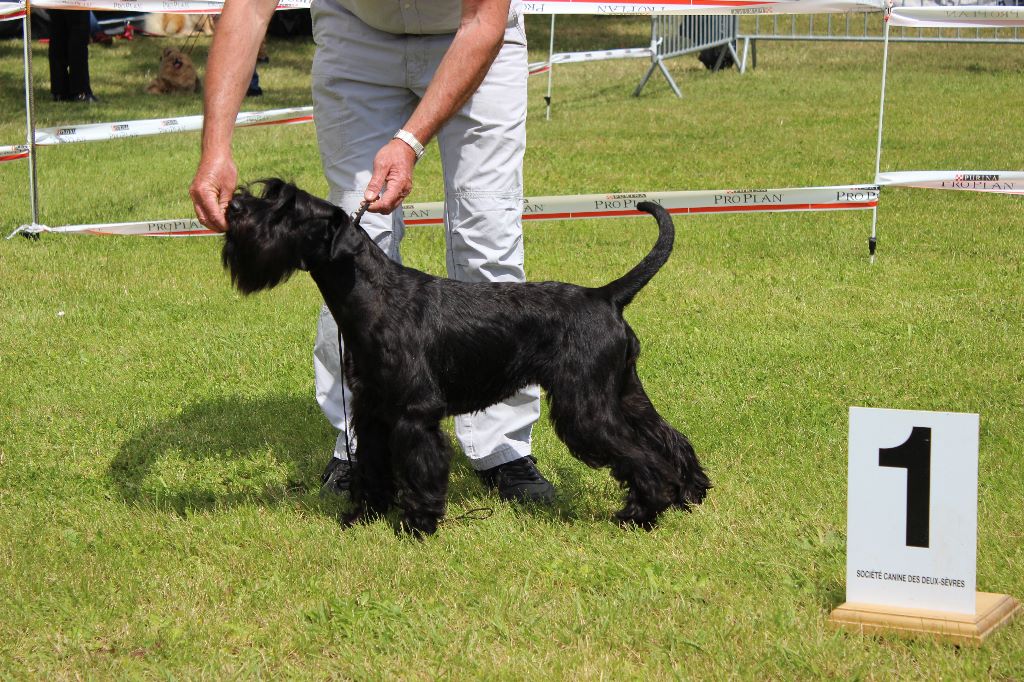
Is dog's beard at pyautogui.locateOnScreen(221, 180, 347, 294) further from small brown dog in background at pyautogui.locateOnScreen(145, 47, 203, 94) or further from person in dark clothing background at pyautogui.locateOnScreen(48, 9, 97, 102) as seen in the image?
small brown dog in background at pyautogui.locateOnScreen(145, 47, 203, 94)

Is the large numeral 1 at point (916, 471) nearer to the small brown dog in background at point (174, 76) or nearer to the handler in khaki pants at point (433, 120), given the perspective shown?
the handler in khaki pants at point (433, 120)

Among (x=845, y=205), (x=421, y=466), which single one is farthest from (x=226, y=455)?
(x=845, y=205)

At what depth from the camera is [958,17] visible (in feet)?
22.7

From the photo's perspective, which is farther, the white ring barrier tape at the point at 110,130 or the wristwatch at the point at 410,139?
the white ring barrier tape at the point at 110,130

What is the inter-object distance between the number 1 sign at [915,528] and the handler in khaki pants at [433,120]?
1.27 metres

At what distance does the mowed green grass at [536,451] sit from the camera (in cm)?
291

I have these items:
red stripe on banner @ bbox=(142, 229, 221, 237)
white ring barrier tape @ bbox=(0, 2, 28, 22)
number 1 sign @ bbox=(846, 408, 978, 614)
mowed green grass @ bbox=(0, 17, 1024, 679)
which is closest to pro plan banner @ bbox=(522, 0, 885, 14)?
mowed green grass @ bbox=(0, 17, 1024, 679)

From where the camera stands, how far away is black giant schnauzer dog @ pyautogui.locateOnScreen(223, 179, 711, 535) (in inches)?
131

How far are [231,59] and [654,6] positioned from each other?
400cm

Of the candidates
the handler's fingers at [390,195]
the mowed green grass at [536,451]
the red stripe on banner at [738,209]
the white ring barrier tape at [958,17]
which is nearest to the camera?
the mowed green grass at [536,451]

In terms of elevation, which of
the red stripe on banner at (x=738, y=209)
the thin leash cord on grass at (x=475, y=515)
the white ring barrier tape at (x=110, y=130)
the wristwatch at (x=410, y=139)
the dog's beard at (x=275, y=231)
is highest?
the wristwatch at (x=410, y=139)

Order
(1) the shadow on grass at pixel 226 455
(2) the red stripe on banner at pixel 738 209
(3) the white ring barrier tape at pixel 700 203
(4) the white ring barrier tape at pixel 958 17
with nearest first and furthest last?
(1) the shadow on grass at pixel 226 455, (4) the white ring barrier tape at pixel 958 17, (3) the white ring barrier tape at pixel 700 203, (2) the red stripe on banner at pixel 738 209

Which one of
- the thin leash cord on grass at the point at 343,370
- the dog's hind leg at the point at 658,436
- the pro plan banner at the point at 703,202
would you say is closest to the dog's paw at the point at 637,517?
the dog's hind leg at the point at 658,436

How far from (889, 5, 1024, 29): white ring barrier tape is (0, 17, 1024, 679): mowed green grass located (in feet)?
4.37
